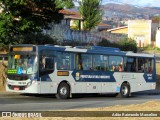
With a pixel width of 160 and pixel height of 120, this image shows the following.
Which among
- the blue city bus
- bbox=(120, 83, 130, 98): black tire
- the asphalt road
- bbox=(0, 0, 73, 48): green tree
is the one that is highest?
bbox=(0, 0, 73, 48): green tree

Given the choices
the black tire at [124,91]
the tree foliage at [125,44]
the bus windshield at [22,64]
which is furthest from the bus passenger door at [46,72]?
the tree foliage at [125,44]

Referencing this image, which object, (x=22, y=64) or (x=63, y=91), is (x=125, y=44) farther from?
(x=22, y=64)

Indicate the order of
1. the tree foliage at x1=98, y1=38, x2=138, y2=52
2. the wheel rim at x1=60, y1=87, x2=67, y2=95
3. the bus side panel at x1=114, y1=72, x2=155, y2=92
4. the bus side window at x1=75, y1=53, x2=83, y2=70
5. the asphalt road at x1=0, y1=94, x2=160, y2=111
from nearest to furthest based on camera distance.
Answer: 1. the asphalt road at x1=0, y1=94, x2=160, y2=111
2. the wheel rim at x1=60, y1=87, x2=67, y2=95
3. the bus side window at x1=75, y1=53, x2=83, y2=70
4. the bus side panel at x1=114, y1=72, x2=155, y2=92
5. the tree foliage at x1=98, y1=38, x2=138, y2=52

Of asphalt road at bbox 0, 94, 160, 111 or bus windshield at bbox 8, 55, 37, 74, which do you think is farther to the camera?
bus windshield at bbox 8, 55, 37, 74

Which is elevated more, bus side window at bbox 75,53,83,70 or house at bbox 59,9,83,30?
house at bbox 59,9,83,30

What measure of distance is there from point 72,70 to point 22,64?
2.78 metres

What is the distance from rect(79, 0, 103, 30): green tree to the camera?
214ft

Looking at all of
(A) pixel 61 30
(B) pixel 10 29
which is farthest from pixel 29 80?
(A) pixel 61 30

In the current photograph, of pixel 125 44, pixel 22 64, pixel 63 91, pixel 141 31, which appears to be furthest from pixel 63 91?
pixel 141 31

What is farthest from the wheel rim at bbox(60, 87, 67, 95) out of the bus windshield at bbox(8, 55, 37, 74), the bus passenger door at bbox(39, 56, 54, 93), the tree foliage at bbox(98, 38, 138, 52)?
the tree foliage at bbox(98, 38, 138, 52)

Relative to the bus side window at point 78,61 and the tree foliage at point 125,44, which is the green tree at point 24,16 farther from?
the tree foliage at point 125,44

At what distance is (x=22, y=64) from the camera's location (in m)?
24.2

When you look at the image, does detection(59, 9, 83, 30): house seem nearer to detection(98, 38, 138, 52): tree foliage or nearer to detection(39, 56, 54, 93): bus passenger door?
detection(98, 38, 138, 52): tree foliage

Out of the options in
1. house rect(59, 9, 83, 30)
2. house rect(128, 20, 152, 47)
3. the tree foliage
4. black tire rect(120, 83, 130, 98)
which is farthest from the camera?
house rect(128, 20, 152, 47)
